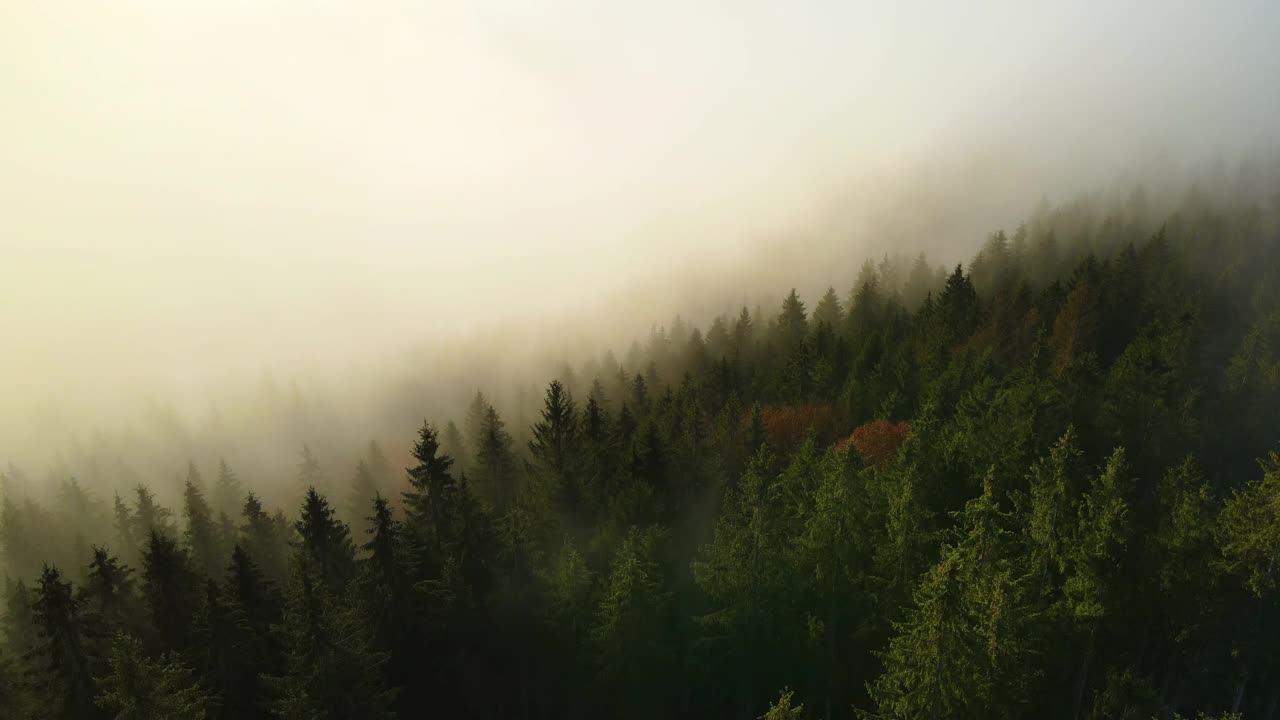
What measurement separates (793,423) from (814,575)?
25.7m

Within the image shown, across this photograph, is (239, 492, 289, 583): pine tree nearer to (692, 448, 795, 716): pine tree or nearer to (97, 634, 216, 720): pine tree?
(97, 634, 216, 720): pine tree

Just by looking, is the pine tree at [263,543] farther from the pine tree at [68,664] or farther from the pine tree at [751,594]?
the pine tree at [751,594]

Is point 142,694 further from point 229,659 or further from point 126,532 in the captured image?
point 126,532

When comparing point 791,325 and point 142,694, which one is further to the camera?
point 791,325

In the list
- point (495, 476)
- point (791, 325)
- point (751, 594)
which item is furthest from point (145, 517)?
point (791, 325)

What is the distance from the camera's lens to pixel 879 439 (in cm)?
4203

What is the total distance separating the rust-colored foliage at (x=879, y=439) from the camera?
40.2m

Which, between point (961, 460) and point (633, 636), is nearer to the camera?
point (633, 636)

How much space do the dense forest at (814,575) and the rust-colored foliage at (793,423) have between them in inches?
10.9

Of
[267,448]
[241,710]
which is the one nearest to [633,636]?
[241,710]

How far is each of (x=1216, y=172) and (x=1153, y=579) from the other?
182292 mm

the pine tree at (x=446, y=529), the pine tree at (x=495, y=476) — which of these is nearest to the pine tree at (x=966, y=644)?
the pine tree at (x=446, y=529)

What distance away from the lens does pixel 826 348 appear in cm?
6975

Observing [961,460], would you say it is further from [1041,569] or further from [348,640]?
[348,640]
